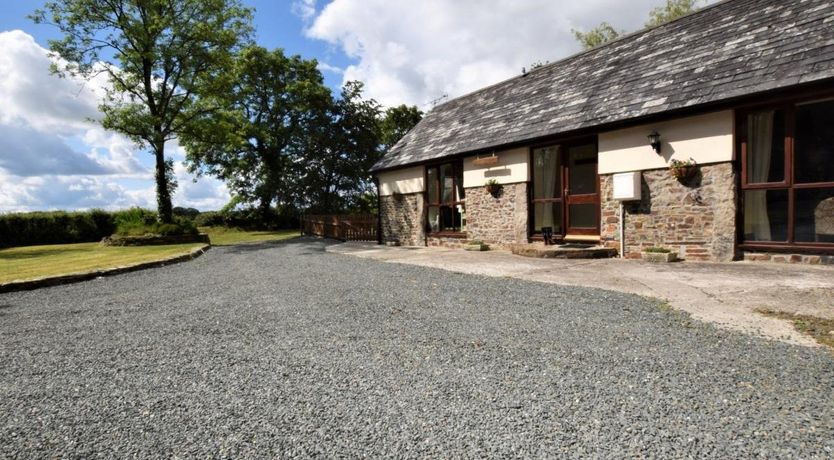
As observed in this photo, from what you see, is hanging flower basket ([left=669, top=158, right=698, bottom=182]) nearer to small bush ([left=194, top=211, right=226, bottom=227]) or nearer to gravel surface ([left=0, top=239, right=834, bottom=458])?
gravel surface ([left=0, top=239, right=834, bottom=458])

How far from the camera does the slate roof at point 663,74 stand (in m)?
7.51

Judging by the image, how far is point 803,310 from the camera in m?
4.48

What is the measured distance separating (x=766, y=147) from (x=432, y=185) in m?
9.10

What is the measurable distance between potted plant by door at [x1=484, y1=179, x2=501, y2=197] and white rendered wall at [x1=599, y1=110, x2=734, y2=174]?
2975 mm

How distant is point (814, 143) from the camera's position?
7.19 m

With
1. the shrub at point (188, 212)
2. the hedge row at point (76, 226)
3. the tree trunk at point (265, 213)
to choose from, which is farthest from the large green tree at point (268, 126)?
the hedge row at point (76, 226)

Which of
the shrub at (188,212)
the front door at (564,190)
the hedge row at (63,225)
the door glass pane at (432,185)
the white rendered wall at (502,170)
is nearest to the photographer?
the front door at (564,190)

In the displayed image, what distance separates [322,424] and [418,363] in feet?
3.54

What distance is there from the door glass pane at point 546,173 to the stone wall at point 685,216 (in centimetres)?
163

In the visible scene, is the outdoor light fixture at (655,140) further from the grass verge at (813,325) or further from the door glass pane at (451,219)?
the door glass pane at (451,219)

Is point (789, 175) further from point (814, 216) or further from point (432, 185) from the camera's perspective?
point (432, 185)

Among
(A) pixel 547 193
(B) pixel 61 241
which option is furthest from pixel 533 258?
(B) pixel 61 241

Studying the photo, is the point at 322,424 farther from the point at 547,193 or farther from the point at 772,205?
the point at 547,193

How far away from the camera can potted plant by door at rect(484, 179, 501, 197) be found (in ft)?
39.7
